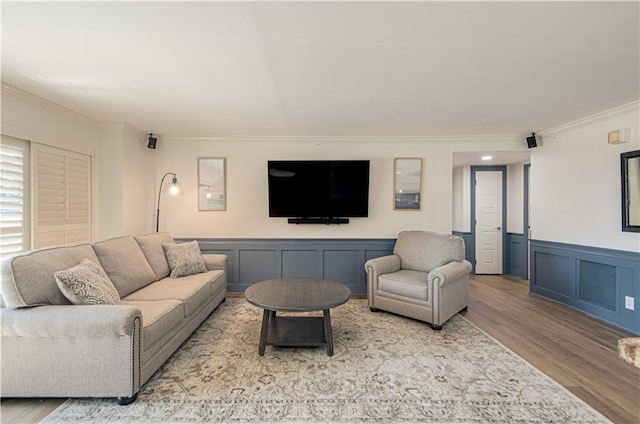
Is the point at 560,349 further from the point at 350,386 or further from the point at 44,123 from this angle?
the point at 44,123

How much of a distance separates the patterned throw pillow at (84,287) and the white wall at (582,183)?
4.95 m


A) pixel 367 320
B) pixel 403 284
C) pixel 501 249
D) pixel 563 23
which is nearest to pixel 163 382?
pixel 367 320

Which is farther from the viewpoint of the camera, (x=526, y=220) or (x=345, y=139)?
(x=526, y=220)

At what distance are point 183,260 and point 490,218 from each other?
5372 mm

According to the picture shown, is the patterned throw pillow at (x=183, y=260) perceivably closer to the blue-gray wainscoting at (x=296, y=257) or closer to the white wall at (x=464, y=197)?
the blue-gray wainscoting at (x=296, y=257)

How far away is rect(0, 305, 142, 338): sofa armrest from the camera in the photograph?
5.76 ft

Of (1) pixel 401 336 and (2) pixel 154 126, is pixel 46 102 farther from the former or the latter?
(1) pixel 401 336

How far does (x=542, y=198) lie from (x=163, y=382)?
4.96m

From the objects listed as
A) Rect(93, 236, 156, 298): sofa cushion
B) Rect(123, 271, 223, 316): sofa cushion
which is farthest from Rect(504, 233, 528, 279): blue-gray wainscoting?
Rect(93, 236, 156, 298): sofa cushion

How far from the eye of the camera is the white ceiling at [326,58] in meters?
1.52

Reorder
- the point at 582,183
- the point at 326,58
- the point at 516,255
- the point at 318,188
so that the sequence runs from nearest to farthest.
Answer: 1. the point at 326,58
2. the point at 582,183
3. the point at 318,188
4. the point at 516,255

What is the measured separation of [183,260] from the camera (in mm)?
3309

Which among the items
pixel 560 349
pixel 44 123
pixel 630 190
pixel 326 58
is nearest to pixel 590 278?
pixel 630 190

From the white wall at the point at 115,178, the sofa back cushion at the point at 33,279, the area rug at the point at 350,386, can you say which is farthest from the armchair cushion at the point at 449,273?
the white wall at the point at 115,178
